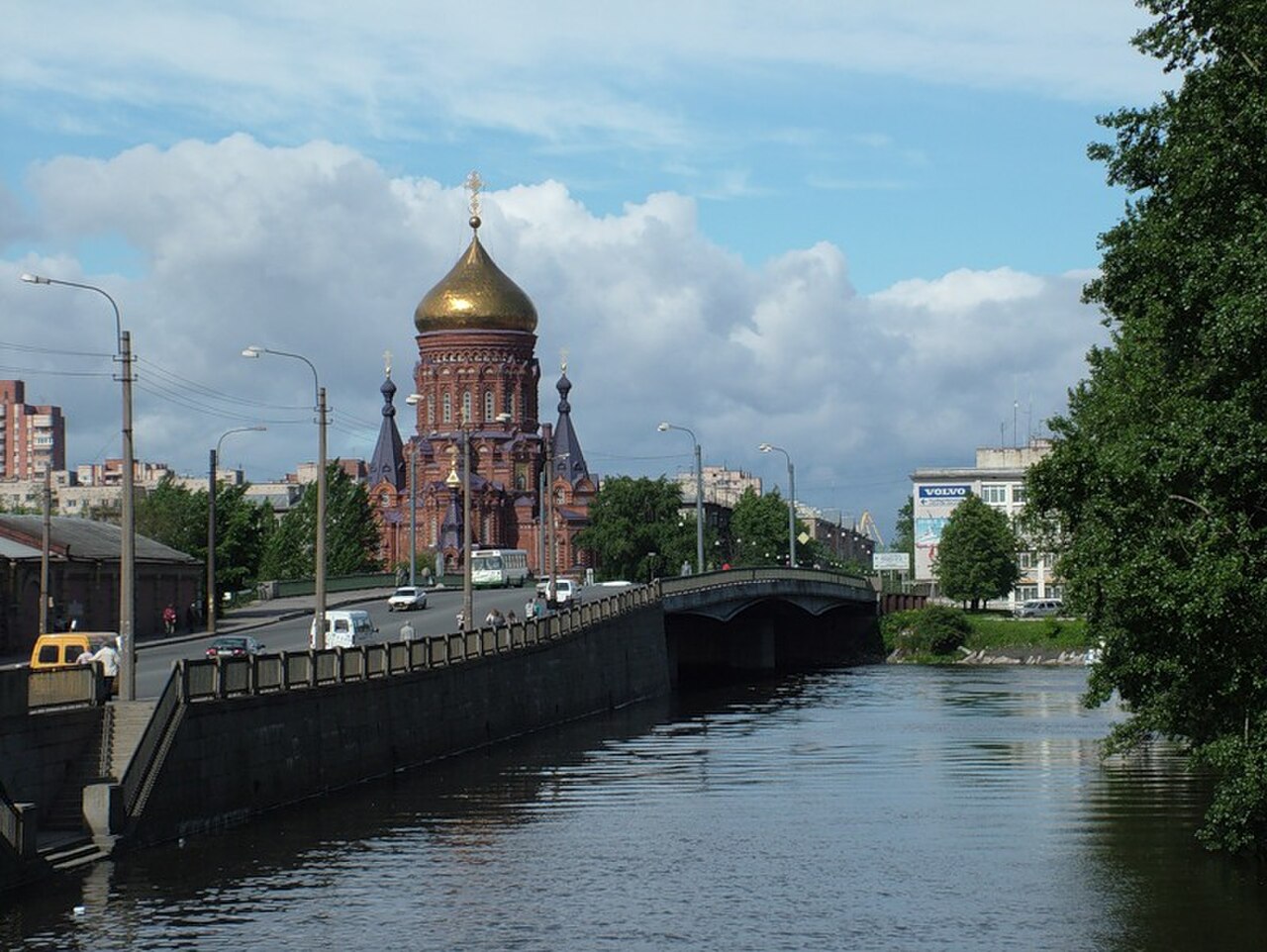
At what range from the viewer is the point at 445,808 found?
51.6 metres

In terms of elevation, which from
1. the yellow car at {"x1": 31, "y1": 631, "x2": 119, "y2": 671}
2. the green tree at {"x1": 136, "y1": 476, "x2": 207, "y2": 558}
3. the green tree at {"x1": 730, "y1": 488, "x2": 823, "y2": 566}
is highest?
the green tree at {"x1": 730, "y1": 488, "x2": 823, "y2": 566}

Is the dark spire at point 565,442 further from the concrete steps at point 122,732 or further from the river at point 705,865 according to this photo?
the concrete steps at point 122,732

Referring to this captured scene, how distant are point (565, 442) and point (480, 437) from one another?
11789 millimetres

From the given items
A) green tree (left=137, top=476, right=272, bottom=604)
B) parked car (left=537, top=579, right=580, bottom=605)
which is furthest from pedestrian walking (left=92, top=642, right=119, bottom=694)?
green tree (left=137, top=476, right=272, bottom=604)

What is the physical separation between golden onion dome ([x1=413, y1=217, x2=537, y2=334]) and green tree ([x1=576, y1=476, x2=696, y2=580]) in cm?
1503

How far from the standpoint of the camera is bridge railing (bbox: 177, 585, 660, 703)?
4666cm

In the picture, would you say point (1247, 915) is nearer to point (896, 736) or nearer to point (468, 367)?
point (896, 736)

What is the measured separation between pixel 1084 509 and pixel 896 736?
120 feet

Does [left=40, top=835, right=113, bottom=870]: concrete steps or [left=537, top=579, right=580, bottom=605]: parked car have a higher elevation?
[left=537, top=579, right=580, bottom=605]: parked car

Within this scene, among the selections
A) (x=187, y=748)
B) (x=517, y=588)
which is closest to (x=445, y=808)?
(x=187, y=748)

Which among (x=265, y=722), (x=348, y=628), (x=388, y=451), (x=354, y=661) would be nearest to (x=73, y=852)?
(x=265, y=722)

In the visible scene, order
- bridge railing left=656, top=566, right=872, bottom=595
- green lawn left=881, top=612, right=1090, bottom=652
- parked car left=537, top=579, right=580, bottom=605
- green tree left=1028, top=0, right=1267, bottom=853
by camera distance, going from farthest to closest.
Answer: green lawn left=881, top=612, right=1090, bottom=652
bridge railing left=656, top=566, right=872, bottom=595
parked car left=537, top=579, right=580, bottom=605
green tree left=1028, top=0, right=1267, bottom=853

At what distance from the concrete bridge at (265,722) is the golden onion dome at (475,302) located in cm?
7458

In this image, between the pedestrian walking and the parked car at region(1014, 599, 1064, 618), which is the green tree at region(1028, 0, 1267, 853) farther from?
the parked car at region(1014, 599, 1064, 618)
